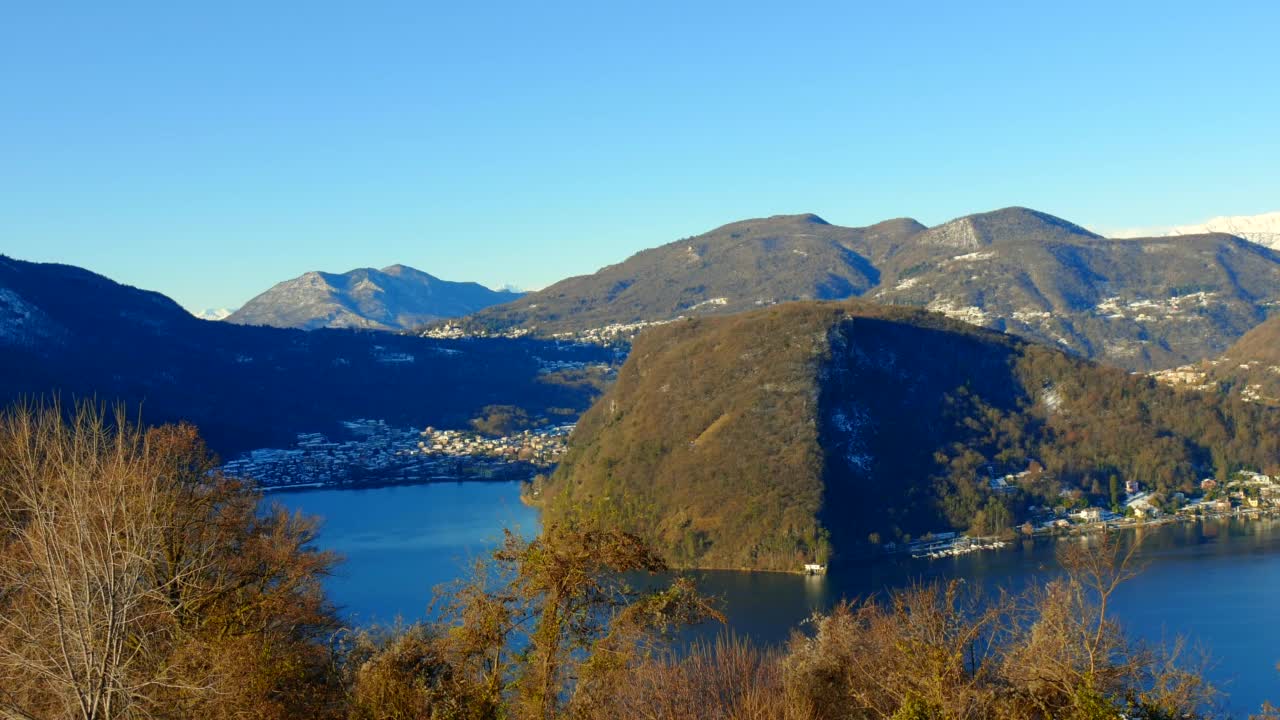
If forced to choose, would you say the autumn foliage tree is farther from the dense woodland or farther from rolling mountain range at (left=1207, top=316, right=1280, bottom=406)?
rolling mountain range at (left=1207, top=316, right=1280, bottom=406)

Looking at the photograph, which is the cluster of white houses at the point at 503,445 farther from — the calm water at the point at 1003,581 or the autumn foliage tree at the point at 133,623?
the autumn foliage tree at the point at 133,623

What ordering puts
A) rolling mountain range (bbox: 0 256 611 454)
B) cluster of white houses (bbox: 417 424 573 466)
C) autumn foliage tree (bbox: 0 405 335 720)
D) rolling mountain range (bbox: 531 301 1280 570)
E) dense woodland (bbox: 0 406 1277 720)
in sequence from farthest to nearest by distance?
1. cluster of white houses (bbox: 417 424 573 466)
2. rolling mountain range (bbox: 0 256 611 454)
3. rolling mountain range (bbox: 531 301 1280 570)
4. autumn foliage tree (bbox: 0 405 335 720)
5. dense woodland (bbox: 0 406 1277 720)

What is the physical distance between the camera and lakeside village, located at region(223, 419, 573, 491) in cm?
9162

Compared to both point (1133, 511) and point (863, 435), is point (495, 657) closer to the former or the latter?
point (863, 435)

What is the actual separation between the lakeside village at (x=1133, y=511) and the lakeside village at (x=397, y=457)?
42.4 meters

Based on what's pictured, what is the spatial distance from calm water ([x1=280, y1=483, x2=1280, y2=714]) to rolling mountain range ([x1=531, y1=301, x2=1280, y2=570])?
5335 mm

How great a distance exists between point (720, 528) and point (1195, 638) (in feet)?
81.6

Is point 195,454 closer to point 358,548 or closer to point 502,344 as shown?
point 358,548

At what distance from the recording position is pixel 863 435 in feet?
214

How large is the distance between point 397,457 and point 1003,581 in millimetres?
70485

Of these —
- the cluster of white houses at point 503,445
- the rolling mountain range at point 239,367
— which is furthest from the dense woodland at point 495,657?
the cluster of white houses at point 503,445

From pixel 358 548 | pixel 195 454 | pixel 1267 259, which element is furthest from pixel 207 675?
pixel 1267 259

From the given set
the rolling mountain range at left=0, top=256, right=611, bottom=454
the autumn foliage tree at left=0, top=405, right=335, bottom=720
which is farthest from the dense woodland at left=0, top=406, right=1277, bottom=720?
the rolling mountain range at left=0, top=256, right=611, bottom=454

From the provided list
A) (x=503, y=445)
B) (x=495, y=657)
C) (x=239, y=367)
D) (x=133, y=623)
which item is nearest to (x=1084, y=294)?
(x=503, y=445)
